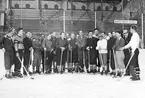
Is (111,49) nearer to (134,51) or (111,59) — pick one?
(111,59)

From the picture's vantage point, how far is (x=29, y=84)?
6.53m

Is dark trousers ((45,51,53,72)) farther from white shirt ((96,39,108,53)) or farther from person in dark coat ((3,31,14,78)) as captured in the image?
white shirt ((96,39,108,53))

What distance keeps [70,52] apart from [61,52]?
16.3 inches

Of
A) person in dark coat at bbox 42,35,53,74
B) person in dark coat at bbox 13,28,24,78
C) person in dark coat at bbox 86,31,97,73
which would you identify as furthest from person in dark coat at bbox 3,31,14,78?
person in dark coat at bbox 86,31,97,73

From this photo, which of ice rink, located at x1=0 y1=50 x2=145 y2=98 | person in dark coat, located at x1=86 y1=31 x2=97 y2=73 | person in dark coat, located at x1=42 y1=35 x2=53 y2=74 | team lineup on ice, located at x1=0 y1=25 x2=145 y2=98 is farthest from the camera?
person in dark coat, located at x1=42 y1=35 x2=53 y2=74

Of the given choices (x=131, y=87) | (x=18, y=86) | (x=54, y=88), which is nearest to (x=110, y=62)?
(x=131, y=87)

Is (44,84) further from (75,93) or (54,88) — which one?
(75,93)

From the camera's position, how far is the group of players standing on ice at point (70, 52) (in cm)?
771

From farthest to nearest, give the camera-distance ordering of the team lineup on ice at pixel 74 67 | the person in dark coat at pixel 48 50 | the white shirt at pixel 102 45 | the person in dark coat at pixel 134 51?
1. the person in dark coat at pixel 48 50
2. the white shirt at pixel 102 45
3. the person in dark coat at pixel 134 51
4. the team lineup on ice at pixel 74 67

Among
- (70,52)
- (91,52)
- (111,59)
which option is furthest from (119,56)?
(70,52)

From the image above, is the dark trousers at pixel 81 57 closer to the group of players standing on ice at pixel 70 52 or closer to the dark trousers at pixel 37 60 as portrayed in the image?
the group of players standing on ice at pixel 70 52

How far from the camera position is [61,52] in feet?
29.2

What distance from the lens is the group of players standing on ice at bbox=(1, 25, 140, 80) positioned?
7711 millimetres

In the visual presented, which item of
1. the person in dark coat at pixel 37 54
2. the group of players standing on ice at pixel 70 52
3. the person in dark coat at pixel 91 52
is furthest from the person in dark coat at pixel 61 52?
the person in dark coat at pixel 91 52
